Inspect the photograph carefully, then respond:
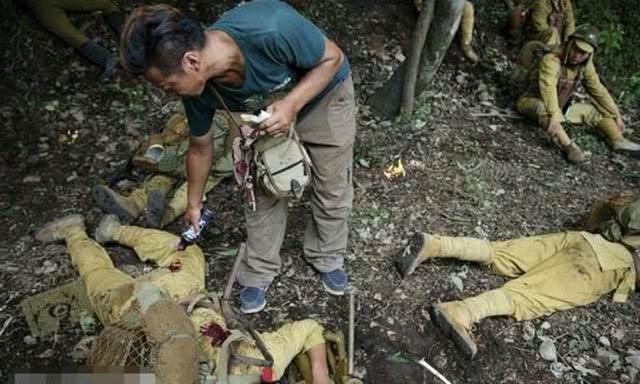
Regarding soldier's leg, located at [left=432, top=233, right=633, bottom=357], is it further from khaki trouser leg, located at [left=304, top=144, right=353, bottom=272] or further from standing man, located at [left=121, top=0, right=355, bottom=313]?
standing man, located at [left=121, top=0, right=355, bottom=313]

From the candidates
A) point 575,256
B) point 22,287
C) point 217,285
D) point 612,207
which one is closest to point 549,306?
point 575,256

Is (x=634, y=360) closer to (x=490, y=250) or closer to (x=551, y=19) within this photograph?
(x=490, y=250)

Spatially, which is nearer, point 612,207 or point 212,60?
point 212,60

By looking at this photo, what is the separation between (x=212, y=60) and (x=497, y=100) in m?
4.83

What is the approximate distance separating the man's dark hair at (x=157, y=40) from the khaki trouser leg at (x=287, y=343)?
1.44 m

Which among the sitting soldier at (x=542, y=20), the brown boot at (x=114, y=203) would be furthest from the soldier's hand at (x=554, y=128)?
the brown boot at (x=114, y=203)

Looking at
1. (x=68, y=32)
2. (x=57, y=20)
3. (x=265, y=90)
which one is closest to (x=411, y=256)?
(x=265, y=90)

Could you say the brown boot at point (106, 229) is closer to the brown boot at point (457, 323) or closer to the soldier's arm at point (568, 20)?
the brown boot at point (457, 323)

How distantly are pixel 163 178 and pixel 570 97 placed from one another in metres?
4.43

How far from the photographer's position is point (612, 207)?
442 cm

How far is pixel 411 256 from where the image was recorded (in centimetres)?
412

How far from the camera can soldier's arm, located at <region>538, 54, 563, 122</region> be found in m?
5.87

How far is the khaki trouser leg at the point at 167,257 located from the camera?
343cm

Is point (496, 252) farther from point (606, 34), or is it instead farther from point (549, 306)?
point (606, 34)
